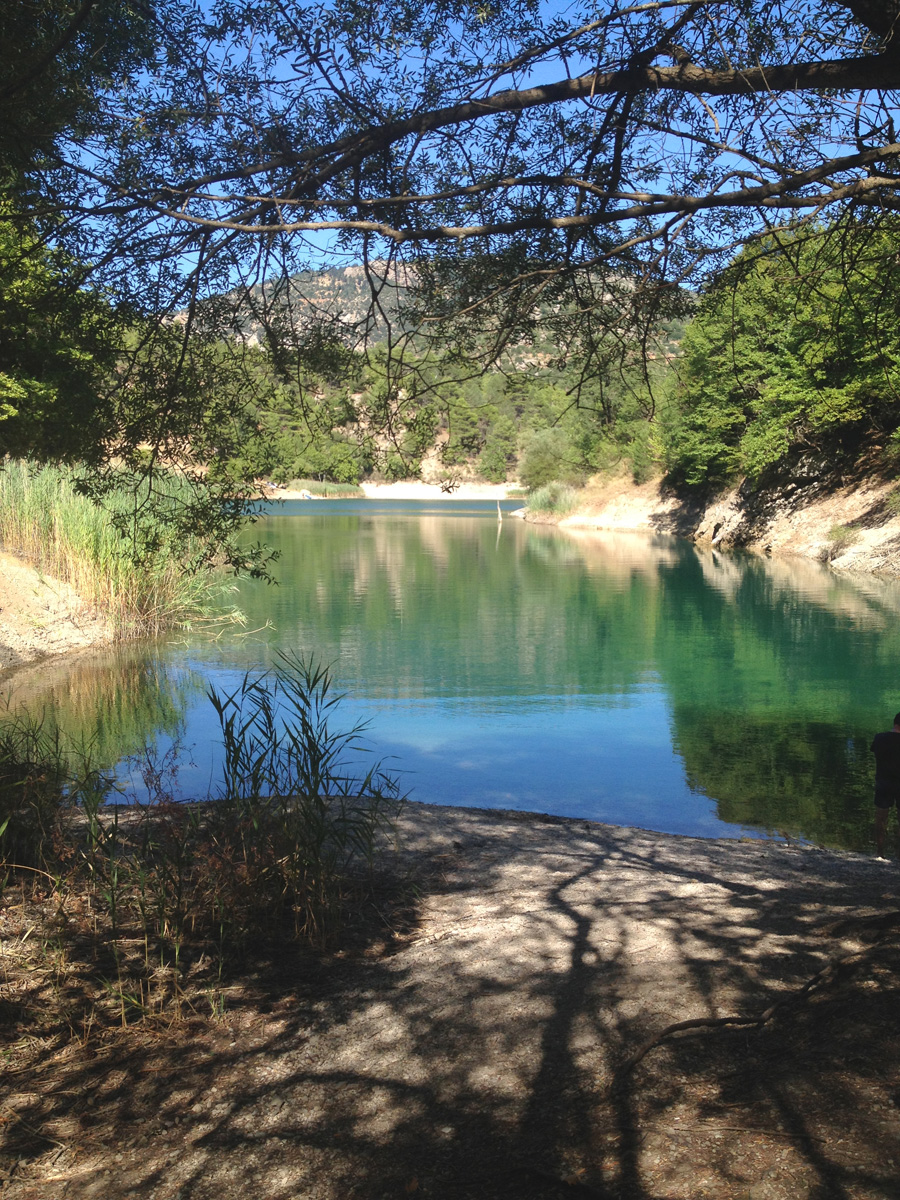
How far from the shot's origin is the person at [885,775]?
7.11 meters

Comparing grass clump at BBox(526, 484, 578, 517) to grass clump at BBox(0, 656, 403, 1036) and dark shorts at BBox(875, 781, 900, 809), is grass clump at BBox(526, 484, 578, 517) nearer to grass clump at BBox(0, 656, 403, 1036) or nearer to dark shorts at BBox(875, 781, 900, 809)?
dark shorts at BBox(875, 781, 900, 809)

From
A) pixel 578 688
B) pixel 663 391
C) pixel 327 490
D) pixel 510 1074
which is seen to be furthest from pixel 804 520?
pixel 327 490

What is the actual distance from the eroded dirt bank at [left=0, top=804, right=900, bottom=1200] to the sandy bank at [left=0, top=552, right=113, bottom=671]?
11.2 m

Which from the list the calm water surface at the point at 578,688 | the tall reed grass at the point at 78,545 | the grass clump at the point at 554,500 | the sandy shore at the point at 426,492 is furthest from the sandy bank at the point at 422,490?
the tall reed grass at the point at 78,545

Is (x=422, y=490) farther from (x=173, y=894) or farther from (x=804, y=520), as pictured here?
(x=173, y=894)

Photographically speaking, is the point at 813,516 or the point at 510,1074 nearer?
the point at 510,1074

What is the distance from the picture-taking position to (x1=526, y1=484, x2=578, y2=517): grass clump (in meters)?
58.8

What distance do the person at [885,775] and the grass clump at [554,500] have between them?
169 feet

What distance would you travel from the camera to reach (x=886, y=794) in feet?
23.6

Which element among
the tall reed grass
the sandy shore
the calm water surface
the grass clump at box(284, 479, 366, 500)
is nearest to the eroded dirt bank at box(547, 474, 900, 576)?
the calm water surface

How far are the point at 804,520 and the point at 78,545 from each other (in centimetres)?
2724

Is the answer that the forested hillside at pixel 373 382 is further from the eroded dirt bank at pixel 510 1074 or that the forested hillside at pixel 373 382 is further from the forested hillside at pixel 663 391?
the eroded dirt bank at pixel 510 1074

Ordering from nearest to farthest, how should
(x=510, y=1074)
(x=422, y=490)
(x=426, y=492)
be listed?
(x=510, y=1074), (x=422, y=490), (x=426, y=492)

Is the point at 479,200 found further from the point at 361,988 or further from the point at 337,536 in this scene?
the point at 337,536
